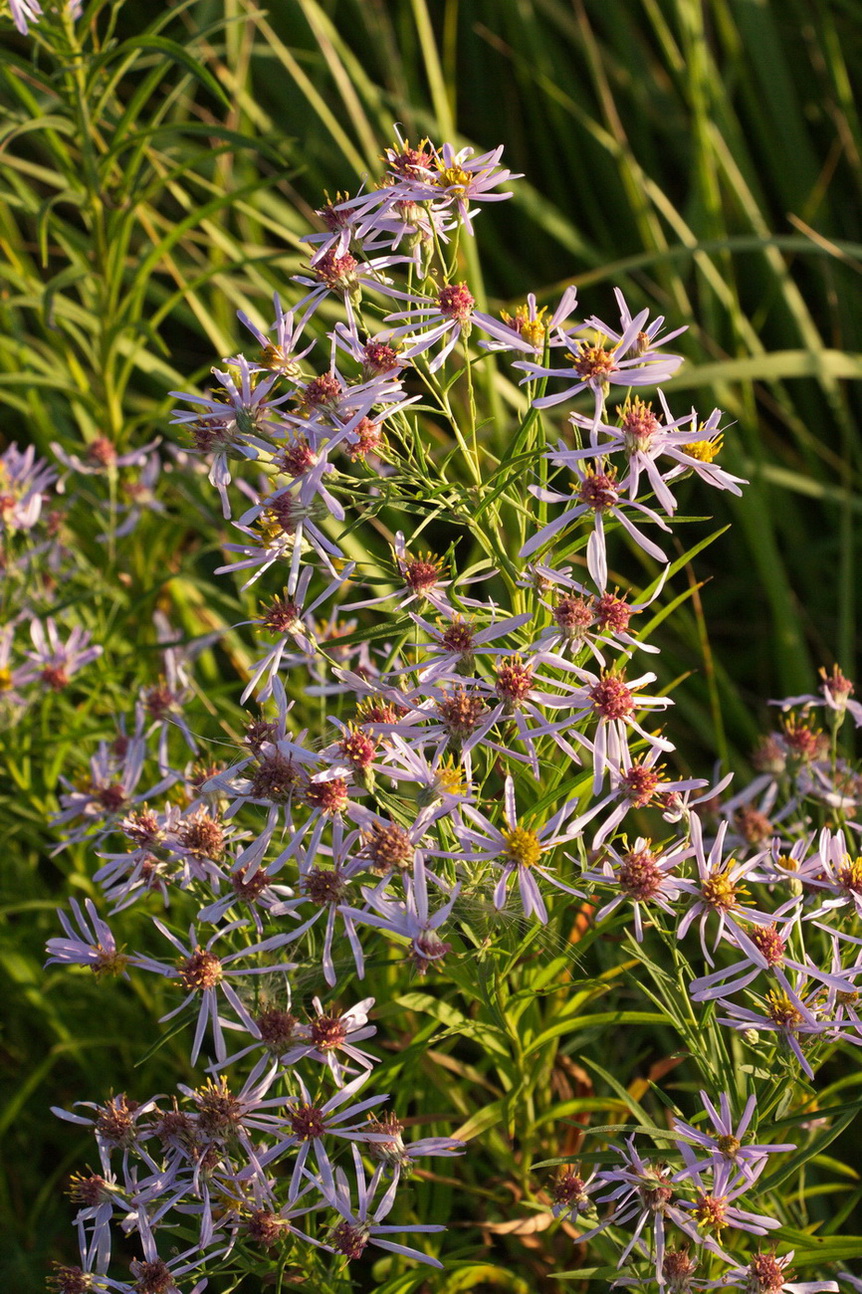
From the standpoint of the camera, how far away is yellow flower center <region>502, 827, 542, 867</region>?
1.04 metres

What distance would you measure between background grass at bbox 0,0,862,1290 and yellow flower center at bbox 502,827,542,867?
657 millimetres

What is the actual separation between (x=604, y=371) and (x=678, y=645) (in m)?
1.56

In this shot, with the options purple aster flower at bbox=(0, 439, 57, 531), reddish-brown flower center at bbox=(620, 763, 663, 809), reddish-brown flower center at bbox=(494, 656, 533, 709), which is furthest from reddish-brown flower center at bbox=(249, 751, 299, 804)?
purple aster flower at bbox=(0, 439, 57, 531)

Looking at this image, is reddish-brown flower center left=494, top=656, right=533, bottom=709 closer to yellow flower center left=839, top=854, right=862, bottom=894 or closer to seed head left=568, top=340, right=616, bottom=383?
seed head left=568, top=340, right=616, bottom=383

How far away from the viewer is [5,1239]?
5.72ft

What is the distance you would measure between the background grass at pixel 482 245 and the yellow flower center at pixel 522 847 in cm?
66

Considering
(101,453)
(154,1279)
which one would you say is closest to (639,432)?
(154,1279)

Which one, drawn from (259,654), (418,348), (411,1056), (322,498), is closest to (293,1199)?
(411,1056)

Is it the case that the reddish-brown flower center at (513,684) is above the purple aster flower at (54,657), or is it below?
above

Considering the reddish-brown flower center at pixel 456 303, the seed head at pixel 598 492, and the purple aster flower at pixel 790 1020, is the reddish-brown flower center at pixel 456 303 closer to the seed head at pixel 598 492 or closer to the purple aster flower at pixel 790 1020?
the seed head at pixel 598 492

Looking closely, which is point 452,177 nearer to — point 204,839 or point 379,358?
point 379,358

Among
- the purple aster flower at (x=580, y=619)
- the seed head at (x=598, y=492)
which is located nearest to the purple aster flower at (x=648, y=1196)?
the purple aster flower at (x=580, y=619)

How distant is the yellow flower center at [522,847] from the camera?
1035mm

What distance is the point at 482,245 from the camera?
9.67ft
